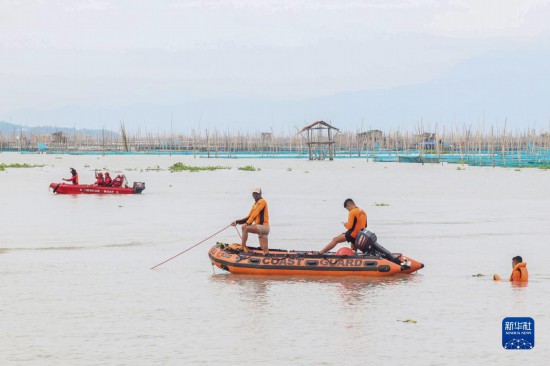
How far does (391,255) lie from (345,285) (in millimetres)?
1335

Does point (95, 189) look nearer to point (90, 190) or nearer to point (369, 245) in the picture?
point (90, 190)

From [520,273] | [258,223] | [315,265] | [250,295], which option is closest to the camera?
[250,295]

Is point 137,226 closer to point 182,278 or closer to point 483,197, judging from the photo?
point 182,278

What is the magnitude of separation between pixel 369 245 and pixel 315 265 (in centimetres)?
112

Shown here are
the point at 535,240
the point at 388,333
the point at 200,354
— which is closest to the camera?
the point at 200,354

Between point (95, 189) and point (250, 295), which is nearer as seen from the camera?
point (250, 295)

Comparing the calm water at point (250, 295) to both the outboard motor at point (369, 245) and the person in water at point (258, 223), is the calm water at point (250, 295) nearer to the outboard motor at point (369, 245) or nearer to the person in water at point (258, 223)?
the outboard motor at point (369, 245)

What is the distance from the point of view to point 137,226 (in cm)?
2878

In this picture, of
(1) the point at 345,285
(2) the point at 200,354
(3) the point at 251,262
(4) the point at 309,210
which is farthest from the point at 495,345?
(4) the point at 309,210

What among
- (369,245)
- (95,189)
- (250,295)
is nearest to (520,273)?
(369,245)

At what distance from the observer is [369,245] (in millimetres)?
18469

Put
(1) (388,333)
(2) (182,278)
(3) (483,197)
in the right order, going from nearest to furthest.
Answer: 1. (1) (388,333)
2. (2) (182,278)
3. (3) (483,197)

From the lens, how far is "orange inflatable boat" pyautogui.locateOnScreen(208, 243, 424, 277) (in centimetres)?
1823

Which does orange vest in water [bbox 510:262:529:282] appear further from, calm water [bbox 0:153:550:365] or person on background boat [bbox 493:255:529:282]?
calm water [bbox 0:153:550:365]
